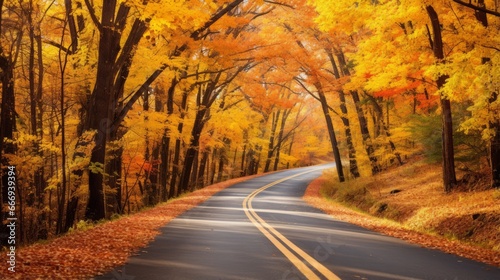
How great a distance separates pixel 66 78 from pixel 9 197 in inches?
208

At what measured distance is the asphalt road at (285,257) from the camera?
7414 millimetres

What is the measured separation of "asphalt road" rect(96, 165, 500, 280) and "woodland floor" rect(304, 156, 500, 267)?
3.81 ft

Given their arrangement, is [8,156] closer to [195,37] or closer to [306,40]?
[195,37]

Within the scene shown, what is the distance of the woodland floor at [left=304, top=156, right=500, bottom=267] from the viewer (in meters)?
12.5

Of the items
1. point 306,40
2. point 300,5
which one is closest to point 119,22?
point 300,5

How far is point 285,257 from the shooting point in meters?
8.77

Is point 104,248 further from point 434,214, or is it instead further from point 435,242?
point 434,214

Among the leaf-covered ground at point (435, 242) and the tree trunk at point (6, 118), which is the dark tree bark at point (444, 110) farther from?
the tree trunk at point (6, 118)

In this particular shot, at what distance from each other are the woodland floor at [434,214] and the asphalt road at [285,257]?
1.16 metres

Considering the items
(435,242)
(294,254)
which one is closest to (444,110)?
(435,242)

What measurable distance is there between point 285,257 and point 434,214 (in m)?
9.59

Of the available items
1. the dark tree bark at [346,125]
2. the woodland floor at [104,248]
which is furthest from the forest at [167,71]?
the woodland floor at [104,248]

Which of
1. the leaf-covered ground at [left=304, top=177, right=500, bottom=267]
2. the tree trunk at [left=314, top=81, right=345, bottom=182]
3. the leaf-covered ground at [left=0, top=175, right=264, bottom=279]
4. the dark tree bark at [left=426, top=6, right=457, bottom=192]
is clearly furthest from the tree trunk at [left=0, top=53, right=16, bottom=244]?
the tree trunk at [left=314, top=81, right=345, bottom=182]

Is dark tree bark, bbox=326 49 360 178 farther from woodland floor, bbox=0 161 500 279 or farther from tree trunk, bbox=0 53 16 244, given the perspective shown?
tree trunk, bbox=0 53 16 244
